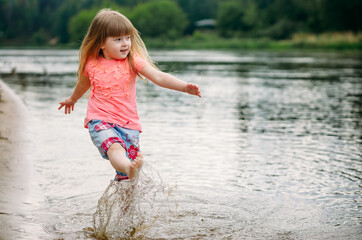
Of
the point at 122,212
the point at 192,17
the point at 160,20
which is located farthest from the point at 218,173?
the point at 192,17

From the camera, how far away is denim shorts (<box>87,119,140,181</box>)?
3.84m

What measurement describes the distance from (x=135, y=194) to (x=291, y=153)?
3.40 meters

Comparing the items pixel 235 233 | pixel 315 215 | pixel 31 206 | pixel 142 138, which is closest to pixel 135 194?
pixel 235 233

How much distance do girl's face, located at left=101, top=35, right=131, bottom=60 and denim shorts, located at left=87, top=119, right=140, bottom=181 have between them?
0.50m

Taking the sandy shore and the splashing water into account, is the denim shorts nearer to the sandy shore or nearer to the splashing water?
the splashing water

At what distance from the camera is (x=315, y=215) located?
4559 mm

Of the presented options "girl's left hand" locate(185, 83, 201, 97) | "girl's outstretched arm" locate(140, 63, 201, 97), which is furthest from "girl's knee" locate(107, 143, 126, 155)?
"girl's left hand" locate(185, 83, 201, 97)

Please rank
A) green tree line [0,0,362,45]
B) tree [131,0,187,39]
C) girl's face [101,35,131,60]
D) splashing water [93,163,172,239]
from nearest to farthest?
girl's face [101,35,131,60], splashing water [93,163,172,239], green tree line [0,0,362,45], tree [131,0,187,39]

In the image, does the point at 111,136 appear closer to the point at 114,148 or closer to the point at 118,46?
the point at 114,148

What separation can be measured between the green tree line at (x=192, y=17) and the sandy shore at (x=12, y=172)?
23.0 m

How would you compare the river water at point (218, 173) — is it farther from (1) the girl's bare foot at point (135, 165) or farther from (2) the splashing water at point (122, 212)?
(1) the girl's bare foot at point (135, 165)

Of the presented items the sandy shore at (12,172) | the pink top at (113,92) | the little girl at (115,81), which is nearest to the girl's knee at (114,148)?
the little girl at (115,81)

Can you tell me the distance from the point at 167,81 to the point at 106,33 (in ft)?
1.86

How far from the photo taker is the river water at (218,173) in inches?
168
